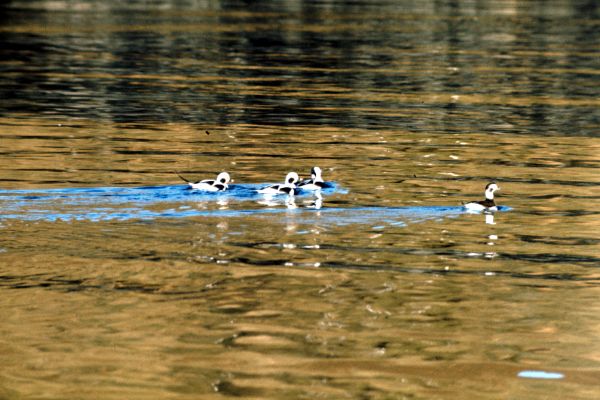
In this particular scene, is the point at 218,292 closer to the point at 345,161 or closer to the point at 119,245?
the point at 119,245

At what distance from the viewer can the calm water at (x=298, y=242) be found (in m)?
13.7

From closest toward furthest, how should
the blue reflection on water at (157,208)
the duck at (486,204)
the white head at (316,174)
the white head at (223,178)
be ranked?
the blue reflection on water at (157,208), the duck at (486,204), the white head at (223,178), the white head at (316,174)

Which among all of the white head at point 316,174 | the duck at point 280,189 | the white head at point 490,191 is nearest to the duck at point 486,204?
the white head at point 490,191

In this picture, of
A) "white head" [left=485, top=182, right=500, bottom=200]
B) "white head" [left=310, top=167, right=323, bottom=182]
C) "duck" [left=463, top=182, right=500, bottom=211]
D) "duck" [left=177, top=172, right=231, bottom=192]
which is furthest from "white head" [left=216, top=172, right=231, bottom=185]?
"white head" [left=485, top=182, right=500, bottom=200]

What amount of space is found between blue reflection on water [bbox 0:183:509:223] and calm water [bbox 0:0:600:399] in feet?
0.21

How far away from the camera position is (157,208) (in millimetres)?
21859

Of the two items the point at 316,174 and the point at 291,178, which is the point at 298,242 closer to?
the point at 291,178

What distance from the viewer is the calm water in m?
13.7

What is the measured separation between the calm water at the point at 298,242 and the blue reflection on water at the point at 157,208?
0.06 metres

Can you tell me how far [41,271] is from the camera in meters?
17.3

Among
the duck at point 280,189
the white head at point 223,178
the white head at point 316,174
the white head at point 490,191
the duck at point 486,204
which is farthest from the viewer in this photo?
the white head at point 316,174

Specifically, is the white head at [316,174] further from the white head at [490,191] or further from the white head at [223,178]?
the white head at [490,191]

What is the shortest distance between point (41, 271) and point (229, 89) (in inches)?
1066

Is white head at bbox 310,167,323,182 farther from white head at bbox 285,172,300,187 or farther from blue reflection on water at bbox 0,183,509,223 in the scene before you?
blue reflection on water at bbox 0,183,509,223
